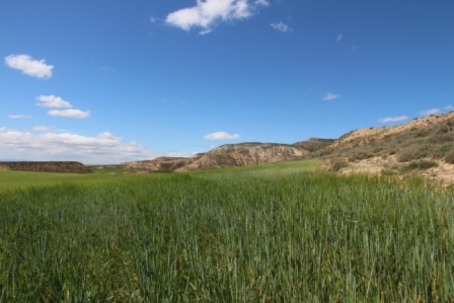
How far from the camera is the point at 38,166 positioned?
31.4m

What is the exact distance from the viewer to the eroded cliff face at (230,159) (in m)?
73.8

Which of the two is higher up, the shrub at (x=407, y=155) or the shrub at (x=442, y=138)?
the shrub at (x=442, y=138)

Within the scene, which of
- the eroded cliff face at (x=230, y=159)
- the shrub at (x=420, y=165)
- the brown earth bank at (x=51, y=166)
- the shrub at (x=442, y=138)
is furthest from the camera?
the eroded cliff face at (x=230, y=159)

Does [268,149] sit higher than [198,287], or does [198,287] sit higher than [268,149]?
[268,149]

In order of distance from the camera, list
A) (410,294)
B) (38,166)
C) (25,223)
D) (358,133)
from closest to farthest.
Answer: (410,294), (25,223), (38,166), (358,133)

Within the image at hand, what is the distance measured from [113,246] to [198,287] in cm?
174

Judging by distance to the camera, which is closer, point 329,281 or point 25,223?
point 329,281

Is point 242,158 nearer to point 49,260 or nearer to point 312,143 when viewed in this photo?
point 312,143

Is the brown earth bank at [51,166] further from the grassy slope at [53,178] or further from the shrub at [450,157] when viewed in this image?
the shrub at [450,157]

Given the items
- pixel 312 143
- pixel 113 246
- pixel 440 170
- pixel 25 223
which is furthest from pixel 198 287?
pixel 312 143

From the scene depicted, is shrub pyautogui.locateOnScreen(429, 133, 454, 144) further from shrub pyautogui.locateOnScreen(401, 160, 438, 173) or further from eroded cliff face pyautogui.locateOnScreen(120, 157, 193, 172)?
eroded cliff face pyautogui.locateOnScreen(120, 157, 193, 172)

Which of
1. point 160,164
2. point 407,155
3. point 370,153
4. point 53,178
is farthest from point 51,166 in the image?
point 160,164

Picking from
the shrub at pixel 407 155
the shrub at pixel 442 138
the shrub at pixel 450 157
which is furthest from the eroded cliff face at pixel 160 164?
the shrub at pixel 450 157

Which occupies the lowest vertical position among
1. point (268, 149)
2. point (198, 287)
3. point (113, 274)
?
point (113, 274)
